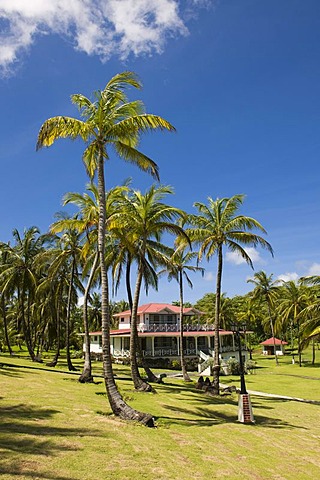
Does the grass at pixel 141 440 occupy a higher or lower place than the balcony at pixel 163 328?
lower

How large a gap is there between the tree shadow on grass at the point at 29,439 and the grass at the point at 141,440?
20mm

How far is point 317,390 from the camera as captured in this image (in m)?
30.4

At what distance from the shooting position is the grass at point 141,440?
8.23 meters

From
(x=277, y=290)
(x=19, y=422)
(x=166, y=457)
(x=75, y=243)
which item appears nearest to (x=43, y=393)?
(x=19, y=422)

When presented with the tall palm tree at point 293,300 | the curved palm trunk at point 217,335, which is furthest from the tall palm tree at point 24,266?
the tall palm tree at point 293,300

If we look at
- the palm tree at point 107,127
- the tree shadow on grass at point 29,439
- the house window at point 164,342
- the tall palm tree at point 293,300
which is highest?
the palm tree at point 107,127

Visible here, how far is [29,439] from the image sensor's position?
923 cm

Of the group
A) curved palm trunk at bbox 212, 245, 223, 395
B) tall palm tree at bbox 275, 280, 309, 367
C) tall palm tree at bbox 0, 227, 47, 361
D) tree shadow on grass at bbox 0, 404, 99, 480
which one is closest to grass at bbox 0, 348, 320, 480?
tree shadow on grass at bbox 0, 404, 99, 480

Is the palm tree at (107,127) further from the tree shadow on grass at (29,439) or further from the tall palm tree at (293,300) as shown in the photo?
the tall palm tree at (293,300)

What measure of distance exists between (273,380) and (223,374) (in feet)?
19.5

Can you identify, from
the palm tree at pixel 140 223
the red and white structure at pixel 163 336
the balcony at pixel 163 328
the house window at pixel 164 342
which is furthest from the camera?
the house window at pixel 164 342

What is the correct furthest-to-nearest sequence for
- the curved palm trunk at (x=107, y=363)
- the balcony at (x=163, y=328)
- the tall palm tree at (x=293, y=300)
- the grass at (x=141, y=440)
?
1. the tall palm tree at (x=293, y=300)
2. the balcony at (x=163, y=328)
3. the curved palm trunk at (x=107, y=363)
4. the grass at (x=141, y=440)

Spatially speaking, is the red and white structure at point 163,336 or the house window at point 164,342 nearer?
the red and white structure at point 163,336

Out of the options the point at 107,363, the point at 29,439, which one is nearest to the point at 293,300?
the point at 107,363
